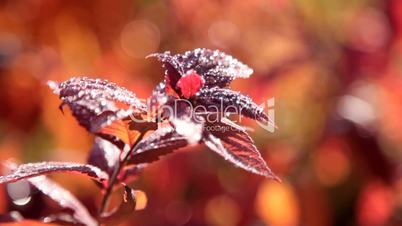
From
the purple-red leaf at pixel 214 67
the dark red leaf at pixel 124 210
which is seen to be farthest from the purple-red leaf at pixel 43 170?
the purple-red leaf at pixel 214 67

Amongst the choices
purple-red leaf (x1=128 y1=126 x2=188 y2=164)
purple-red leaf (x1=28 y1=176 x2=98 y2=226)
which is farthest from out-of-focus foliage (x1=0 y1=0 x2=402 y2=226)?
Result: purple-red leaf (x1=128 y1=126 x2=188 y2=164)

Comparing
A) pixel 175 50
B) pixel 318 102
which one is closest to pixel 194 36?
pixel 175 50

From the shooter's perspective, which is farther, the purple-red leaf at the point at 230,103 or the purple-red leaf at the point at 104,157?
the purple-red leaf at the point at 104,157

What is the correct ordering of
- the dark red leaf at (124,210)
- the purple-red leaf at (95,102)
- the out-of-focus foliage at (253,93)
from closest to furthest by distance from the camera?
the purple-red leaf at (95,102)
the dark red leaf at (124,210)
the out-of-focus foliage at (253,93)

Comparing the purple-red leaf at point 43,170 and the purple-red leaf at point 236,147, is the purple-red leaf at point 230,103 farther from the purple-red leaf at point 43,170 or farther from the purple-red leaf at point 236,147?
the purple-red leaf at point 43,170

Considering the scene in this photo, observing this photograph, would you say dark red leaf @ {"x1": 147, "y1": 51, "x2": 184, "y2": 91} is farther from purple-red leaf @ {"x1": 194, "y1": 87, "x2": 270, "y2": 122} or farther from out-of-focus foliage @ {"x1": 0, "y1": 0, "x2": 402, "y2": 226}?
out-of-focus foliage @ {"x1": 0, "y1": 0, "x2": 402, "y2": 226}

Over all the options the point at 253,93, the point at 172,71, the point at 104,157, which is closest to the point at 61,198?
the point at 104,157
